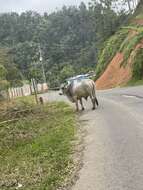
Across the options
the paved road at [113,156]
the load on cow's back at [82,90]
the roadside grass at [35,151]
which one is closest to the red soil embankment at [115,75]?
the load on cow's back at [82,90]

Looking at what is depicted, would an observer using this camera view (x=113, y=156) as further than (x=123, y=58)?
No

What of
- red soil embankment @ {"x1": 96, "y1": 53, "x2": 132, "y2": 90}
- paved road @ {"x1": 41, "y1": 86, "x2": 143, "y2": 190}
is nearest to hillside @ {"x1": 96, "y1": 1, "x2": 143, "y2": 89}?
red soil embankment @ {"x1": 96, "y1": 53, "x2": 132, "y2": 90}

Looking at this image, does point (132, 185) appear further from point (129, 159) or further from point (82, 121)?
point (82, 121)

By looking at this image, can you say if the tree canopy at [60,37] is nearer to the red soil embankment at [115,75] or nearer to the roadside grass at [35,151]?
the red soil embankment at [115,75]

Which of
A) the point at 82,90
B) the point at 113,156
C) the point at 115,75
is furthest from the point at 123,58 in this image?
the point at 113,156

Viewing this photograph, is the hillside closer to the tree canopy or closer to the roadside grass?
the tree canopy

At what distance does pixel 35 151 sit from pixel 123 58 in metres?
44.8

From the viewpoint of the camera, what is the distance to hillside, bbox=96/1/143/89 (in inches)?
1978

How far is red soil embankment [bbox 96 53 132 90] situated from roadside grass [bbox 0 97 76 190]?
107 feet

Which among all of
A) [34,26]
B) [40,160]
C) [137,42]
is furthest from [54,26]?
[40,160]

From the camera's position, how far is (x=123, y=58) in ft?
188

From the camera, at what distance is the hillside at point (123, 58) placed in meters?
50.2

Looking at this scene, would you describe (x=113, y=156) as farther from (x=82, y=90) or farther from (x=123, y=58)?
(x=123, y=58)

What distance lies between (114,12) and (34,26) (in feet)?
155
